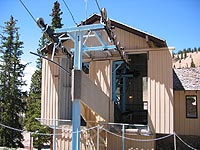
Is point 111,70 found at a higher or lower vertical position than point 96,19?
lower

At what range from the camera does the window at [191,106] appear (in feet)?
44.0

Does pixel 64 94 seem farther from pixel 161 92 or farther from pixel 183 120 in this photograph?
pixel 183 120

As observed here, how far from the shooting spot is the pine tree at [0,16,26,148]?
774 inches

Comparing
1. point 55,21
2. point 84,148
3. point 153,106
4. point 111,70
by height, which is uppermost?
point 55,21

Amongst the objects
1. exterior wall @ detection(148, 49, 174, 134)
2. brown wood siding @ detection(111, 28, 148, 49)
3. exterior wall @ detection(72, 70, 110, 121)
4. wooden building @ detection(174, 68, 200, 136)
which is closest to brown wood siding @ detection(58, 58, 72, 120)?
exterior wall @ detection(72, 70, 110, 121)

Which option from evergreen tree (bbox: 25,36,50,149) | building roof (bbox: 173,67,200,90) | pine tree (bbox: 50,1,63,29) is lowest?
evergreen tree (bbox: 25,36,50,149)

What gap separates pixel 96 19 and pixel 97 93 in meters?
4.31

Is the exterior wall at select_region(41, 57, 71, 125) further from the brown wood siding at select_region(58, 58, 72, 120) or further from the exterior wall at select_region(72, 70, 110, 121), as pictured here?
the exterior wall at select_region(72, 70, 110, 121)

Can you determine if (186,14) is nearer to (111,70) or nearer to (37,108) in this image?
(111,70)

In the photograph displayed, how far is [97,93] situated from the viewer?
8.91m

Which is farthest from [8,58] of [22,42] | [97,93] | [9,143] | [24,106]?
[97,93]

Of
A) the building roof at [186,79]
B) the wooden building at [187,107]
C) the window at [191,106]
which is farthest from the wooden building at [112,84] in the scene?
the window at [191,106]

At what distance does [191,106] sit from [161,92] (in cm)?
439

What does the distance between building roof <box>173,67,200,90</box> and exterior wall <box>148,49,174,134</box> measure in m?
3.68
